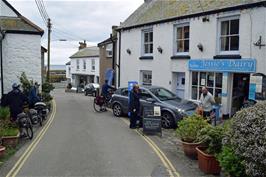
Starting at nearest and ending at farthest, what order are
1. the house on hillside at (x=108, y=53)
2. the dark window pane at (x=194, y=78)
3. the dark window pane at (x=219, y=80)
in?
the dark window pane at (x=219, y=80) < the dark window pane at (x=194, y=78) < the house on hillside at (x=108, y=53)

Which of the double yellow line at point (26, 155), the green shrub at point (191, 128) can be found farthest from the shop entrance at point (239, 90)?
the double yellow line at point (26, 155)

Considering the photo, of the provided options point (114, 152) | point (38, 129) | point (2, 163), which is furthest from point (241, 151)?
point (38, 129)

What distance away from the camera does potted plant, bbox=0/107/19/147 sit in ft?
35.3

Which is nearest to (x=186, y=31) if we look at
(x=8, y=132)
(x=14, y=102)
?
(x=14, y=102)

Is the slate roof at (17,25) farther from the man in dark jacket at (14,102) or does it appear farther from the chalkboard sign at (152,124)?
the chalkboard sign at (152,124)

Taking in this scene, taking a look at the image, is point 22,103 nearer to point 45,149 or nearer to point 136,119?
point 45,149

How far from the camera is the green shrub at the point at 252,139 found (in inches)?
255

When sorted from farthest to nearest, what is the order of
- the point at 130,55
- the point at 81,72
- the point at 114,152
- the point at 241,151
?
1. the point at 81,72
2. the point at 130,55
3. the point at 114,152
4. the point at 241,151

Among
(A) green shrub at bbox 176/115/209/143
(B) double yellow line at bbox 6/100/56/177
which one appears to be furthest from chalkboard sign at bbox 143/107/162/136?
(B) double yellow line at bbox 6/100/56/177

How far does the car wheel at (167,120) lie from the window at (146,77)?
8.03 metres

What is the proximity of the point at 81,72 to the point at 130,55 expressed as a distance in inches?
1420

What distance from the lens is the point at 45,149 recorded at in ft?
35.4

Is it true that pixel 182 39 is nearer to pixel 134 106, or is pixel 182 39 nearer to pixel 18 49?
pixel 134 106

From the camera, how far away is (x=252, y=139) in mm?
6633
